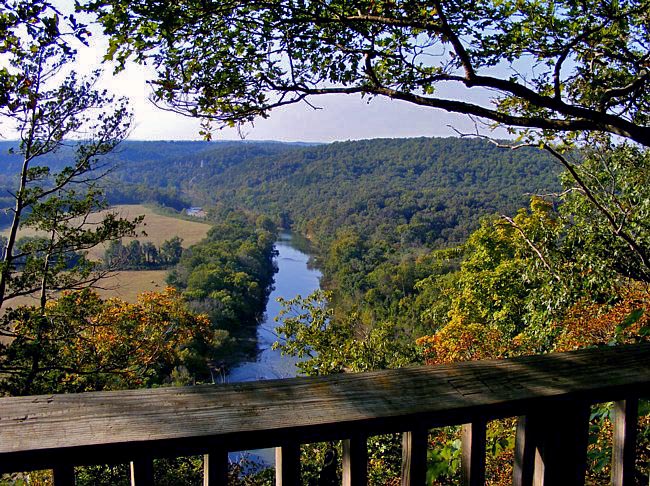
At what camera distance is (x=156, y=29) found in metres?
2.00

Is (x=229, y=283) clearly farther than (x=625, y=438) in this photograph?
Yes

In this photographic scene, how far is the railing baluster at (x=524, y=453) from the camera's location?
964 millimetres

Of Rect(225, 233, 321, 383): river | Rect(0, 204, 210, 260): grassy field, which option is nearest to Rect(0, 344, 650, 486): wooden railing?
Rect(225, 233, 321, 383): river

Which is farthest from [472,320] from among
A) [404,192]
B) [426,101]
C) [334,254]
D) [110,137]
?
[404,192]

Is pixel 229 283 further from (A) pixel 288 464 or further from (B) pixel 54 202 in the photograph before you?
(A) pixel 288 464

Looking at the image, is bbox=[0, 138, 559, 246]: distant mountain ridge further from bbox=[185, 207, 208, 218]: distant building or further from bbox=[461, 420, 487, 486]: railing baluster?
bbox=[461, 420, 487, 486]: railing baluster

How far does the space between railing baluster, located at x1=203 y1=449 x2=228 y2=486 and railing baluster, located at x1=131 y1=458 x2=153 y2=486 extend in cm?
8

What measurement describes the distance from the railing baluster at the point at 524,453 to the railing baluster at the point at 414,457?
20 cm

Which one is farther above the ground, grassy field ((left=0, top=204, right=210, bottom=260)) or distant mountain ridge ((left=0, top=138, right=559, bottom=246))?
distant mountain ridge ((left=0, top=138, right=559, bottom=246))

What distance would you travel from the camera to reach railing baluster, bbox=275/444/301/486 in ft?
2.68

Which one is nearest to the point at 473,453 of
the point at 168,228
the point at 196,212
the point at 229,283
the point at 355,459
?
the point at 355,459

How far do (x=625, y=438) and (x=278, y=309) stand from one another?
3583 cm

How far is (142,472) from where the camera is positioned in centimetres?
76

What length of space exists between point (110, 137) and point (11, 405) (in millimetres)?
8774
